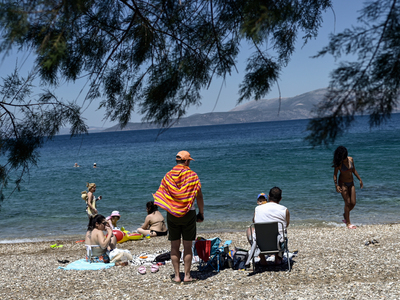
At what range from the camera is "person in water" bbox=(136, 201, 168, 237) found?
376 inches

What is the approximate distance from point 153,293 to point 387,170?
19207 millimetres

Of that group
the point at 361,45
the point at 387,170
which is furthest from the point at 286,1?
the point at 387,170

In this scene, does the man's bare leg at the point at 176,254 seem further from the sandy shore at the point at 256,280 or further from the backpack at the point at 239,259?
the backpack at the point at 239,259

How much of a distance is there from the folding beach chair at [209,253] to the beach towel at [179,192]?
1.19 metres

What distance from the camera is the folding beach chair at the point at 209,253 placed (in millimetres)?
5852

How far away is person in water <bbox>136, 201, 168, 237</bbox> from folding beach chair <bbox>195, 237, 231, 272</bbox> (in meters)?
Answer: 3.56

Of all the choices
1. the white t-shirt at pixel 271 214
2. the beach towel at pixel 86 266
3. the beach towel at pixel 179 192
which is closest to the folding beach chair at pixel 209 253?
the white t-shirt at pixel 271 214

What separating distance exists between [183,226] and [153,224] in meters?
4.85

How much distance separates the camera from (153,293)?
16.6 ft

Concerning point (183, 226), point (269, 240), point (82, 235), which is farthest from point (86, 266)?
point (82, 235)

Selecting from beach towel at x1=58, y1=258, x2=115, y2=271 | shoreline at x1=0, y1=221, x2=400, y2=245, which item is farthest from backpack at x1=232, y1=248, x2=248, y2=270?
shoreline at x1=0, y1=221, x2=400, y2=245

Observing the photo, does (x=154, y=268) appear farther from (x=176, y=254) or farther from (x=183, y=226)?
(x=183, y=226)

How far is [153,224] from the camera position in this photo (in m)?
9.69

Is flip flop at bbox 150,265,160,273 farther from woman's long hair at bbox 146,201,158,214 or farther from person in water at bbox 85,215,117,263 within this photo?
woman's long hair at bbox 146,201,158,214
